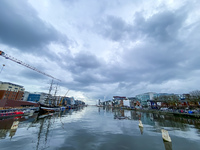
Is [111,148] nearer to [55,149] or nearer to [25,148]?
[55,149]

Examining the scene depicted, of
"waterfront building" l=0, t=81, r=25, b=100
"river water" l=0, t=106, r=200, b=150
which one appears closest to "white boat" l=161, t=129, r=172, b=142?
"river water" l=0, t=106, r=200, b=150

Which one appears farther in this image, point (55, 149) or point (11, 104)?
point (11, 104)

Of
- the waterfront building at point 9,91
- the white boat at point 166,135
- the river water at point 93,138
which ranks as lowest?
the river water at point 93,138

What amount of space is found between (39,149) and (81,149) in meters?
6.14

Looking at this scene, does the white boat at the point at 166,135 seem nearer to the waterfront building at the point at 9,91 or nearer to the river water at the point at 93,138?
the river water at the point at 93,138

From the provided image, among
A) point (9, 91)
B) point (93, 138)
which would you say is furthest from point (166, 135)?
point (9, 91)

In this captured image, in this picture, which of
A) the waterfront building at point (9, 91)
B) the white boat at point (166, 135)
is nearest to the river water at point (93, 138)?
the white boat at point (166, 135)

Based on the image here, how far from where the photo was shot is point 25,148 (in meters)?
13.1

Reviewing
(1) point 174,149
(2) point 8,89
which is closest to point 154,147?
(1) point 174,149

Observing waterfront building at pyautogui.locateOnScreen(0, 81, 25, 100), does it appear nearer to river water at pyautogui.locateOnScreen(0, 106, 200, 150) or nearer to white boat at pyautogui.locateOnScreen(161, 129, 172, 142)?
river water at pyautogui.locateOnScreen(0, 106, 200, 150)

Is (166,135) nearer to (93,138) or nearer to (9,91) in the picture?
(93,138)

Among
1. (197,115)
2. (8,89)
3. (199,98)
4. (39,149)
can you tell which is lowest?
(39,149)

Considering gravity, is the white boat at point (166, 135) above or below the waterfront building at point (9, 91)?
below

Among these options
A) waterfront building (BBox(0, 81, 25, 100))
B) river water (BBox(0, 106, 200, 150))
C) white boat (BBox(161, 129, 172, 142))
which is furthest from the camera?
waterfront building (BBox(0, 81, 25, 100))
